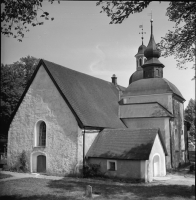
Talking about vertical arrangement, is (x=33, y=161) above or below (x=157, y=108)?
below

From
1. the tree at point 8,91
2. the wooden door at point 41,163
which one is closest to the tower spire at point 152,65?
the wooden door at point 41,163

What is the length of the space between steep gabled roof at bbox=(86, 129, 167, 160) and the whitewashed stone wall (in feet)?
4.95

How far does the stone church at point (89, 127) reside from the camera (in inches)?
664

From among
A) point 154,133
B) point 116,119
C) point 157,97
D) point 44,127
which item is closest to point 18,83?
point 44,127

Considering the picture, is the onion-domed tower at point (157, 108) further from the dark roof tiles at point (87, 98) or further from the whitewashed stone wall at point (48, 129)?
the whitewashed stone wall at point (48, 129)

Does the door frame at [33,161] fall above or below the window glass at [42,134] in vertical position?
below

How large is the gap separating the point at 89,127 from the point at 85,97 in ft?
9.84

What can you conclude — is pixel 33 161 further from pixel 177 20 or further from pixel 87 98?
pixel 177 20

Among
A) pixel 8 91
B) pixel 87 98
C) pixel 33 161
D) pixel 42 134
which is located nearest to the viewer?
pixel 33 161

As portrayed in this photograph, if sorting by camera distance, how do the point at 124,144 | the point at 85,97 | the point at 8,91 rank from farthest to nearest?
the point at 8,91
the point at 85,97
the point at 124,144

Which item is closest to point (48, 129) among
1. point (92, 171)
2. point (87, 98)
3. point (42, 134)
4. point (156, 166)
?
point (42, 134)

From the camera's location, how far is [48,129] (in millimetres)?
18453

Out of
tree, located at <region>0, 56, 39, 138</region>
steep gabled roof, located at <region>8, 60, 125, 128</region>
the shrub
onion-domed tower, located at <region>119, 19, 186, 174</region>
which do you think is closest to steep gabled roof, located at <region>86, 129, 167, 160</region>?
the shrub

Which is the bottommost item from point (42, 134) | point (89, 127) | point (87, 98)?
point (42, 134)
